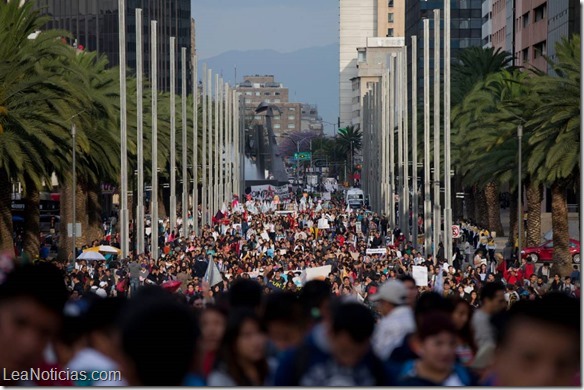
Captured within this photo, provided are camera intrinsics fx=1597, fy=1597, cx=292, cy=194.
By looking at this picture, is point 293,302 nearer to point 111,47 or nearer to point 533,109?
point 533,109

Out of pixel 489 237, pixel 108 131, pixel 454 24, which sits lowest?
pixel 489 237

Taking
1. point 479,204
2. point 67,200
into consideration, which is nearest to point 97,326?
point 67,200

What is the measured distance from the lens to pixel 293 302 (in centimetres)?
898

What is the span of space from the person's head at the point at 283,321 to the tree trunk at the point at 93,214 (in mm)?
55445

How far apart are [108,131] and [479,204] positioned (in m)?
27.0

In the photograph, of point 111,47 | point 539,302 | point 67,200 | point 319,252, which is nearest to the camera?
point 539,302

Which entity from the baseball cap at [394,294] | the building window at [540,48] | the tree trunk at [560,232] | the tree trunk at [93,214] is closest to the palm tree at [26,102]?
the tree trunk at [560,232]

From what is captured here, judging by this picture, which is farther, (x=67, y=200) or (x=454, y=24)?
(x=454, y=24)

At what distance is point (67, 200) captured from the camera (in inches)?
2245

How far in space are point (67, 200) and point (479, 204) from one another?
2817cm

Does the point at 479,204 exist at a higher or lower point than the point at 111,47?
lower

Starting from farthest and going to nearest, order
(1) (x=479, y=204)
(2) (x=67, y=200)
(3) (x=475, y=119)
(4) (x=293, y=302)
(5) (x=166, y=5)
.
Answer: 1. (5) (x=166, y=5)
2. (1) (x=479, y=204)
3. (3) (x=475, y=119)
4. (2) (x=67, y=200)
5. (4) (x=293, y=302)

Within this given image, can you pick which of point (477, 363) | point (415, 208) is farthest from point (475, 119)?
point (477, 363)

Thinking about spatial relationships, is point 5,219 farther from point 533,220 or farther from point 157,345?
point 157,345
